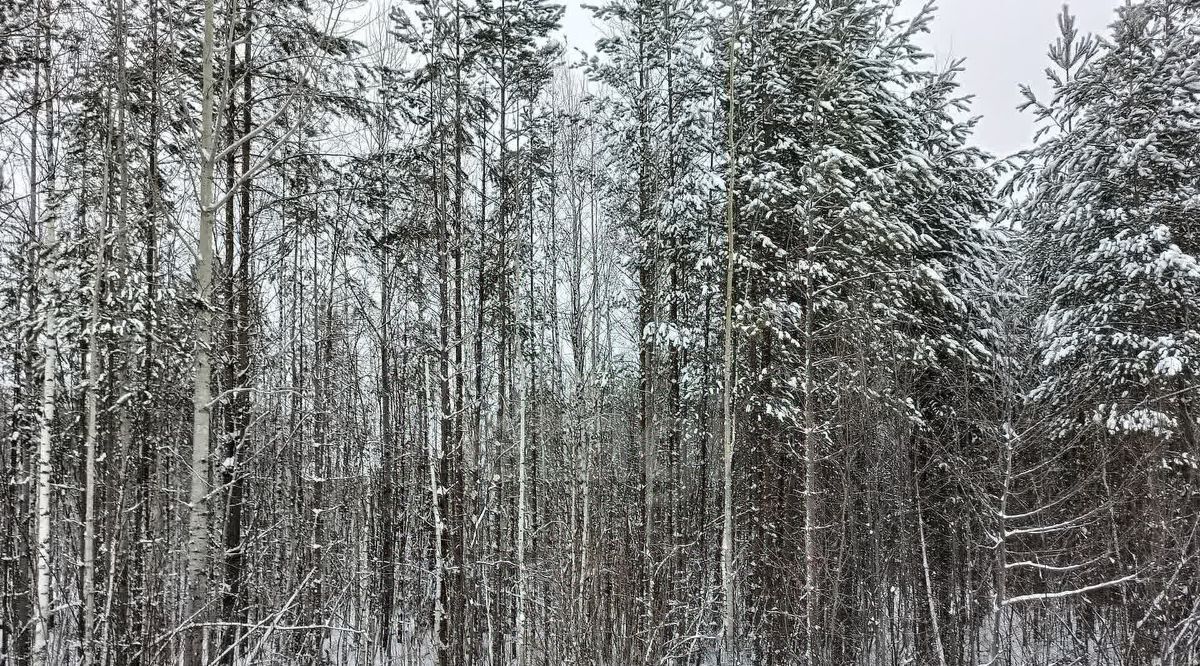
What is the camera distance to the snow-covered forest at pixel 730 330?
935 cm

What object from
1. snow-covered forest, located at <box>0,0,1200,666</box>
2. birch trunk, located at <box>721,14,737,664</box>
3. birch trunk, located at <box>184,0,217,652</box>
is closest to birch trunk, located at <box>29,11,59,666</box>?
snow-covered forest, located at <box>0,0,1200,666</box>

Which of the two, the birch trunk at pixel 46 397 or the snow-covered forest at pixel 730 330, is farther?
the snow-covered forest at pixel 730 330

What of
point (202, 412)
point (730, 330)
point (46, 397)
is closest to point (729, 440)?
point (730, 330)

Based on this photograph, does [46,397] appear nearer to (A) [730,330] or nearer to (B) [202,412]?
(B) [202,412]

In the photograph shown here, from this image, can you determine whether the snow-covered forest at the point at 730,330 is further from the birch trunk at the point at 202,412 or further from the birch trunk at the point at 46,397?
the birch trunk at the point at 202,412

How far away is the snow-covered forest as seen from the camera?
9.35 metres

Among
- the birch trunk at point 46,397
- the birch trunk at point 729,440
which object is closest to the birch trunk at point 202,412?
the birch trunk at point 46,397

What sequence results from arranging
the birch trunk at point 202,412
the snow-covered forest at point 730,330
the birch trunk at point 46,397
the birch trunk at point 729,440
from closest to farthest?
the birch trunk at point 202,412 < the birch trunk at point 46,397 < the snow-covered forest at point 730,330 < the birch trunk at point 729,440

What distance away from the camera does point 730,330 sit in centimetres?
1163

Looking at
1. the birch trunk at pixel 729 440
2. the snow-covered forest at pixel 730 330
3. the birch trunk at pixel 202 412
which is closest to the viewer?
the birch trunk at pixel 202 412

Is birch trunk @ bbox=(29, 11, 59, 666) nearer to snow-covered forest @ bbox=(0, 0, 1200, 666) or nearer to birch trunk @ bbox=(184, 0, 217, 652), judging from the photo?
snow-covered forest @ bbox=(0, 0, 1200, 666)

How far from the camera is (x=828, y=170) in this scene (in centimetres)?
1138

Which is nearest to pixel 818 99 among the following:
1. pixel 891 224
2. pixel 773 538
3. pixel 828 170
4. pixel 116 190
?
pixel 828 170

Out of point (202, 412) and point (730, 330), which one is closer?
point (202, 412)
